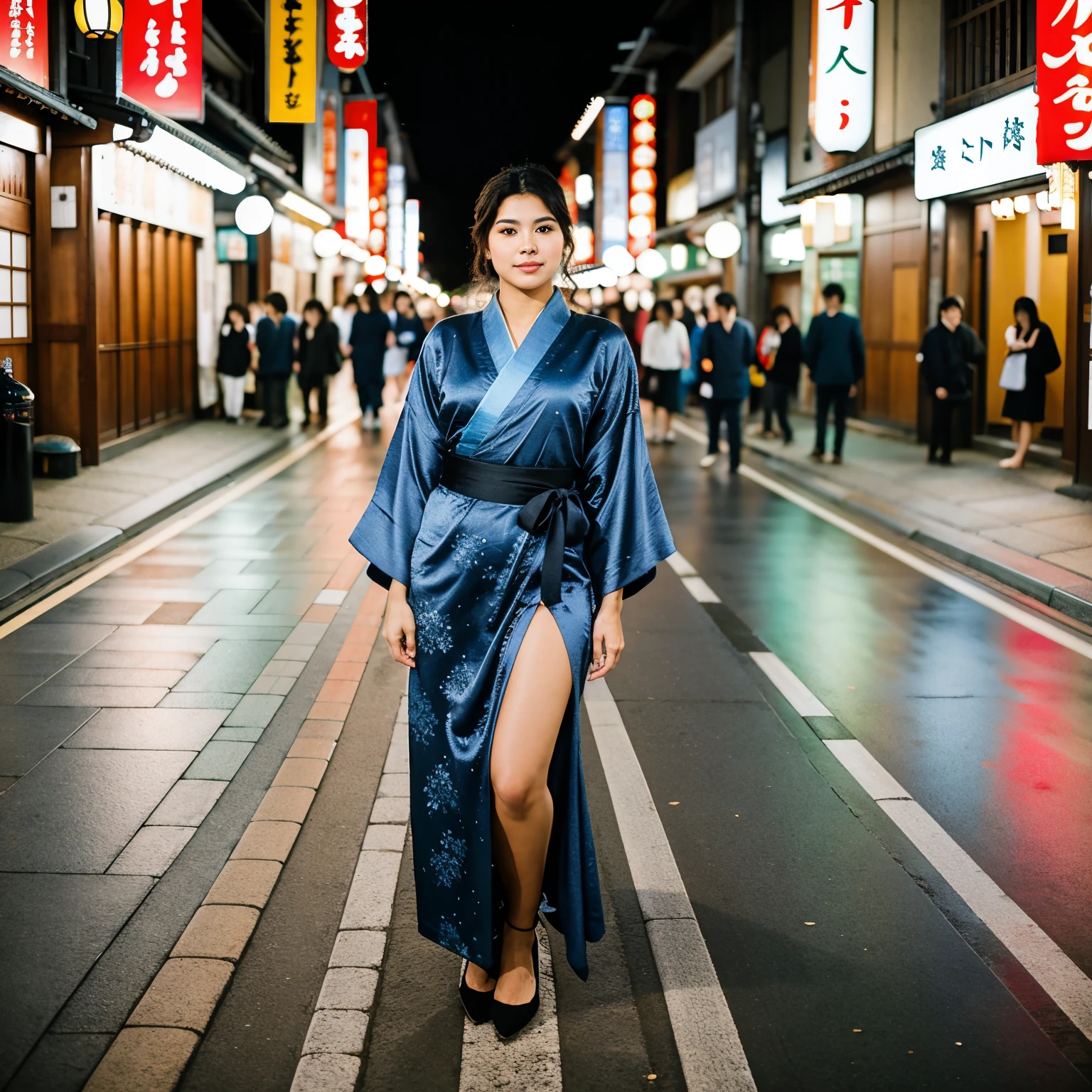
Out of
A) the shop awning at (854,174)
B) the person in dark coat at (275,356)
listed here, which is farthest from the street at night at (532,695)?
the person in dark coat at (275,356)

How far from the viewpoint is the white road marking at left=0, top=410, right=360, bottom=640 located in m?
8.35

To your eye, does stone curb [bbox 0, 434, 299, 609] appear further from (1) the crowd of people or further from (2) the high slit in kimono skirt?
(2) the high slit in kimono skirt

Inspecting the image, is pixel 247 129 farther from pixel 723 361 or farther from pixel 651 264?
pixel 723 361

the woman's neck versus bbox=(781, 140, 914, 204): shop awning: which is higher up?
bbox=(781, 140, 914, 204): shop awning

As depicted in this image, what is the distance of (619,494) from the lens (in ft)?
11.5

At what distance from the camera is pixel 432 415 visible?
11.5 feet

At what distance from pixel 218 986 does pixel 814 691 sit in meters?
3.91

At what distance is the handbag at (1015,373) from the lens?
15461mm

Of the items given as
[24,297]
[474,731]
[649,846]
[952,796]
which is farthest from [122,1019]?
[24,297]

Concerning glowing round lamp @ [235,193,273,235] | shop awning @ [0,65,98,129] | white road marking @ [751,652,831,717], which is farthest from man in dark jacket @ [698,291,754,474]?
white road marking @ [751,652,831,717]

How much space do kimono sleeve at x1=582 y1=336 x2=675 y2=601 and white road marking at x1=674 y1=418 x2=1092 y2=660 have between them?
16.2 feet

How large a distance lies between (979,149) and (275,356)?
406 inches

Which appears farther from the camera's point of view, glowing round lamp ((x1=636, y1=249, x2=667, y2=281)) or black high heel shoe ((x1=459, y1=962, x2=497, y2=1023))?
glowing round lamp ((x1=636, y1=249, x2=667, y2=281))

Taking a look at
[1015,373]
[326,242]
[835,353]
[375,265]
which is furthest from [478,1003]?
[375,265]
